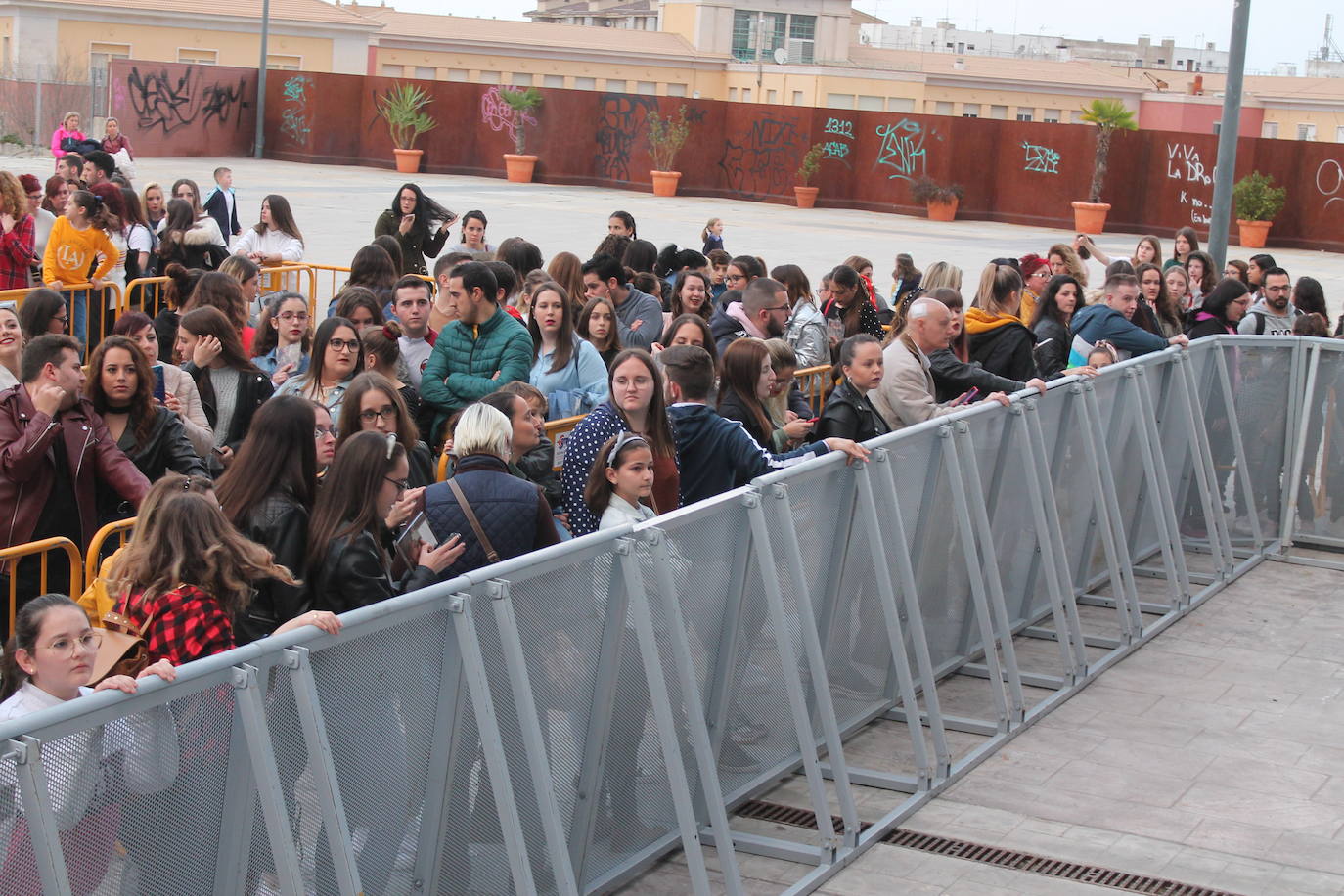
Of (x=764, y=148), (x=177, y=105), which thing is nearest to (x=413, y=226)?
(x=764, y=148)

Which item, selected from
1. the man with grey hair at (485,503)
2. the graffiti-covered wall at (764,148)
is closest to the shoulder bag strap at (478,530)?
the man with grey hair at (485,503)

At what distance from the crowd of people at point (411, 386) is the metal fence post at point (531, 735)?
592mm

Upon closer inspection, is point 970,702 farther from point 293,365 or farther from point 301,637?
point 301,637

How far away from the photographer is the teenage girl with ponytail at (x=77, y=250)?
11.8 m

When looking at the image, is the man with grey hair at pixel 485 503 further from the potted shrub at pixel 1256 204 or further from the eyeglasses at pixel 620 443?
the potted shrub at pixel 1256 204

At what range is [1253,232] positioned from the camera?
31969 mm

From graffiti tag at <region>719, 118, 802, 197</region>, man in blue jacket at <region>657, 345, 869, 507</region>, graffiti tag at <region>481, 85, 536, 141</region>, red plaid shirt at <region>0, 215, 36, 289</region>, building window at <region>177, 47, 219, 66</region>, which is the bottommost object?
man in blue jacket at <region>657, 345, 869, 507</region>

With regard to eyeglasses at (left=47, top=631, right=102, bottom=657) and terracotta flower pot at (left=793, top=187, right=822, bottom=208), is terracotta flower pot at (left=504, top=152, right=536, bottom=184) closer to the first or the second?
terracotta flower pot at (left=793, top=187, right=822, bottom=208)

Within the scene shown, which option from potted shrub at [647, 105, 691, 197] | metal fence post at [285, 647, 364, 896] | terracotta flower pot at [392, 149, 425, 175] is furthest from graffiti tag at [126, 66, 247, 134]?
metal fence post at [285, 647, 364, 896]

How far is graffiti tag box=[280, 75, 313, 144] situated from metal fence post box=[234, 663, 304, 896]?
1651 inches

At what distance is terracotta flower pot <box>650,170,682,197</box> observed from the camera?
127 ft

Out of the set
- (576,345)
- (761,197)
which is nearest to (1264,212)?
(761,197)

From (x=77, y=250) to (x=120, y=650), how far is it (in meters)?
8.17

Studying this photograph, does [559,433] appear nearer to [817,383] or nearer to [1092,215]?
[817,383]
